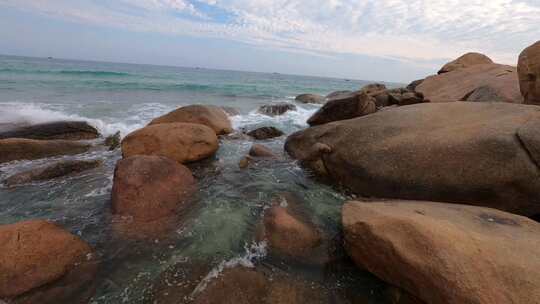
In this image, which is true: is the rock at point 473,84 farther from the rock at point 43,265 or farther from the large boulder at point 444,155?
Answer: the rock at point 43,265

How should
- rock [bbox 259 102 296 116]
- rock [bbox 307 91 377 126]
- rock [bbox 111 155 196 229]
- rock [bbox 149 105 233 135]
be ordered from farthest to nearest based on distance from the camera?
rock [bbox 259 102 296 116]
rock [bbox 149 105 233 135]
rock [bbox 307 91 377 126]
rock [bbox 111 155 196 229]

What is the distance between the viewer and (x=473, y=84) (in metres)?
8.60

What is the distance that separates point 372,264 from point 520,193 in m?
2.25

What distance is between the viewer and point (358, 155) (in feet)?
15.5

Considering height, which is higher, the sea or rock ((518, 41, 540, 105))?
rock ((518, 41, 540, 105))

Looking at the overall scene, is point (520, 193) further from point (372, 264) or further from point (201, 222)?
point (201, 222)

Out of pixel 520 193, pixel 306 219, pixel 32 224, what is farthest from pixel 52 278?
pixel 520 193

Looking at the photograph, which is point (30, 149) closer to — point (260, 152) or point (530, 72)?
point (260, 152)

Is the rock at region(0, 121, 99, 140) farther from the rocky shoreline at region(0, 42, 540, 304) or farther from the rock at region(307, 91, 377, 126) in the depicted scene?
the rock at region(307, 91, 377, 126)

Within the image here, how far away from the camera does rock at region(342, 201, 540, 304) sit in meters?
2.09

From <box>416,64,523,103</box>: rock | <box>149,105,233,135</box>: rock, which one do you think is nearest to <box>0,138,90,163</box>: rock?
<box>149,105,233,135</box>: rock

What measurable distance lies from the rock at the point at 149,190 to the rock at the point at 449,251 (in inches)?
100

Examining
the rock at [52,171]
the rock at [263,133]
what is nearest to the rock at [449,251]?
the rock at [52,171]

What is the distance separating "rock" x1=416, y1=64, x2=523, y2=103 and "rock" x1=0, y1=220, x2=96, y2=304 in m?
7.93
